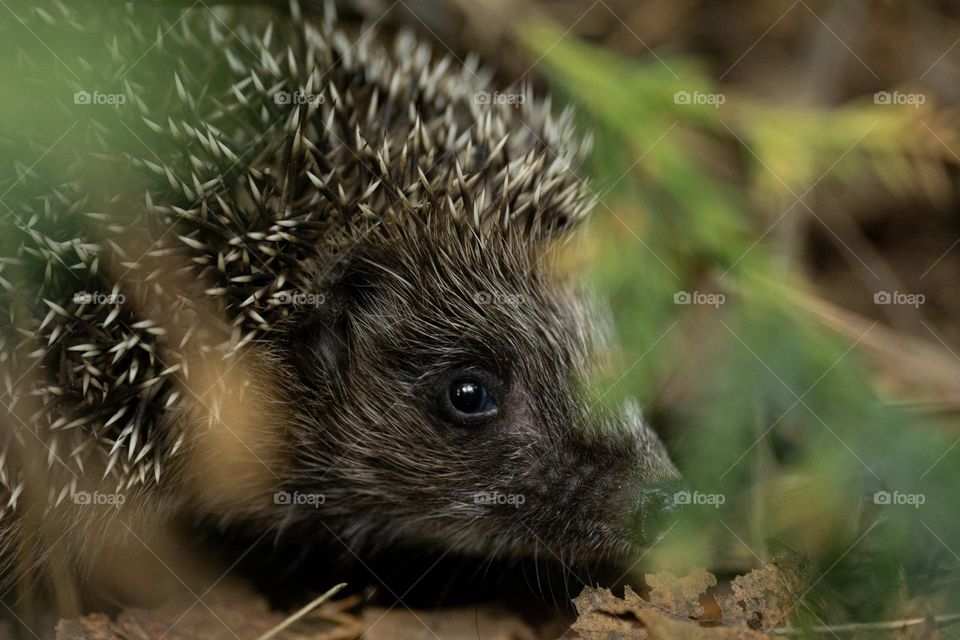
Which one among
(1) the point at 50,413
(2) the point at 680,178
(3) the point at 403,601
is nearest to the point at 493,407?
(3) the point at 403,601

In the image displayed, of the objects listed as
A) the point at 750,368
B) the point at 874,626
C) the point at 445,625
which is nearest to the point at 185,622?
the point at 445,625

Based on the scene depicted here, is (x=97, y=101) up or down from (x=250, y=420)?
up

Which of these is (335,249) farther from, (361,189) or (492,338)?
(492,338)

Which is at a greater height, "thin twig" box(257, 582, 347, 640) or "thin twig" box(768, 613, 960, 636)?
"thin twig" box(768, 613, 960, 636)

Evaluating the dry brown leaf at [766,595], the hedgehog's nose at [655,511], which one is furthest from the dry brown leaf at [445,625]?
the dry brown leaf at [766,595]

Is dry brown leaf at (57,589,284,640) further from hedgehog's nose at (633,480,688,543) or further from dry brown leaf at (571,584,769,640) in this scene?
hedgehog's nose at (633,480,688,543)

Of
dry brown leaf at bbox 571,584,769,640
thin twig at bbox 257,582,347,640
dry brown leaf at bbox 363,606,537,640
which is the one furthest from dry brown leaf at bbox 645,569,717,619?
thin twig at bbox 257,582,347,640

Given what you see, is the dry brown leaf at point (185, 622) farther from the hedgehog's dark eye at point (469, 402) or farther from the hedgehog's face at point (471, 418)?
the hedgehog's dark eye at point (469, 402)
